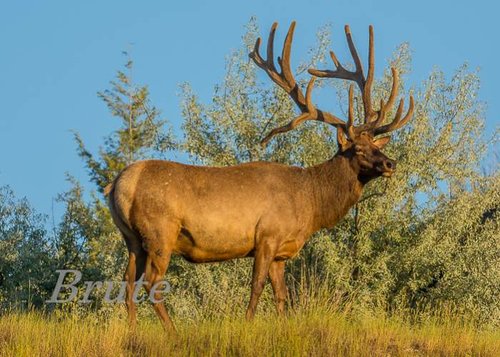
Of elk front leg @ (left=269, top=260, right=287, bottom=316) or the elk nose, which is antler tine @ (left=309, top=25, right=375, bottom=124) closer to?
the elk nose

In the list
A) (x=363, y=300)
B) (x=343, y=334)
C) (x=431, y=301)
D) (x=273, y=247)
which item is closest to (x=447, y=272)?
(x=431, y=301)

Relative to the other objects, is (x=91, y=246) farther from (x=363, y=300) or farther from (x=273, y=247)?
(x=273, y=247)

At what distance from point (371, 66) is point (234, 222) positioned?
4.08 m

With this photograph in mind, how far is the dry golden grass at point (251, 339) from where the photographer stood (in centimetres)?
1016

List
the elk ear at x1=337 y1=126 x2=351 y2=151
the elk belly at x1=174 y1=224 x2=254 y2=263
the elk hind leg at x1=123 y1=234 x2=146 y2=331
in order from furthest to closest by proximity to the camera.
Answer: the elk ear at x1=337 y1=126 x2=351 y2=151 < the elk belly at x1=174 y1=224 x2=254 y2=263 < the elk hind leg at x1=123 y1=234 x2=146 y2=331

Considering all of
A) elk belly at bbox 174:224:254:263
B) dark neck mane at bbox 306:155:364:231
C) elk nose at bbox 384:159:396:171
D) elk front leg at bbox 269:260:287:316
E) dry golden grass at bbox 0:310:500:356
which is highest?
elk nose at bbox 384:159:396:171

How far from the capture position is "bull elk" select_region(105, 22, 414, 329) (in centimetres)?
Answer: 1228

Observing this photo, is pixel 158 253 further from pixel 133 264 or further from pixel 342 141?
pixel 342 141

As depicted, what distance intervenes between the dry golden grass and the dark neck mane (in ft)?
6.58

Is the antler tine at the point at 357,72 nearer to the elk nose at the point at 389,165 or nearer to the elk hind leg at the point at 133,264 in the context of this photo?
the elk nose at the point at 389,165

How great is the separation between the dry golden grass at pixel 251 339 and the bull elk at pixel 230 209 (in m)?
1.00

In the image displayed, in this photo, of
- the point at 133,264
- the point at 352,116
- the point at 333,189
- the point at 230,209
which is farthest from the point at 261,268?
the point at 352,116

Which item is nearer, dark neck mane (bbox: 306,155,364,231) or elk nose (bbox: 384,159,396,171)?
elk nose (bbox: 384,159,396,171)

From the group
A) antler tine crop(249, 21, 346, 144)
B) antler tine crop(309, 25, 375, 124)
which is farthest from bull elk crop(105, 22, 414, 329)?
antler tine crop(309, 25, 375, 124)
